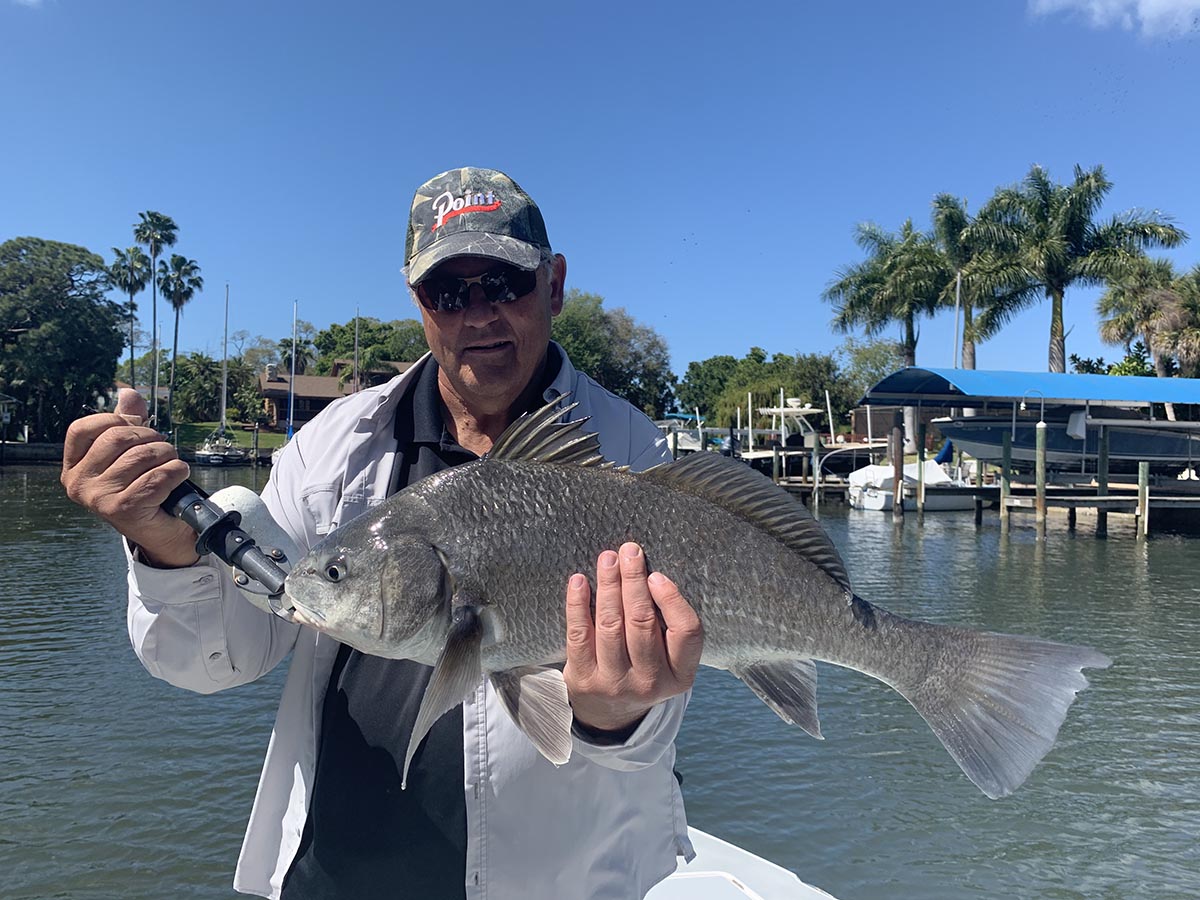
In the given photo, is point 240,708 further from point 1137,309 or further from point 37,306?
point 37,306

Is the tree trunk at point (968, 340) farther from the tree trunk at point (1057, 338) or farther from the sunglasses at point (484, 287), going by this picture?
the sunglasses at point (484, 287)

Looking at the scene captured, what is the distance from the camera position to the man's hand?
2.15 metres

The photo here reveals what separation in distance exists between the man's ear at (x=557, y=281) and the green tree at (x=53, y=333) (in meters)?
62.4

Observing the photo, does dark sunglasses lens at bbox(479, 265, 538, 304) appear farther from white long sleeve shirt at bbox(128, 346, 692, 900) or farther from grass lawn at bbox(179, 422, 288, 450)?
grass lawn at bbox(179, 422, 288, 450)

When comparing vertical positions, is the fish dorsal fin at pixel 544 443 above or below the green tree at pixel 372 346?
below

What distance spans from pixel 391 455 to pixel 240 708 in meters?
10.2

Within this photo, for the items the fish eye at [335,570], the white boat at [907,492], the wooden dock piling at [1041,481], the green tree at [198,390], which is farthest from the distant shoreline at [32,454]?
the fish eye at [335,570]

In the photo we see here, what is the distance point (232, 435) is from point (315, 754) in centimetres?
6598

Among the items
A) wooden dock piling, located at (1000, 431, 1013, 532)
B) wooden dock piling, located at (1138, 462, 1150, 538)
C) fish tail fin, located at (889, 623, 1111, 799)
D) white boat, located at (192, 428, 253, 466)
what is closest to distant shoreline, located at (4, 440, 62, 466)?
white boat, located at (192, 428, 253, 466)

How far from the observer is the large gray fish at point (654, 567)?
221cm

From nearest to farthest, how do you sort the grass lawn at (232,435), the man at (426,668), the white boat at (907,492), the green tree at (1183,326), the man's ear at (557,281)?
the man at (426,668)
the man's ear at (557,281)
the white boat at (907,492)
the green tree at (1183,326)
the grass lawn at (232,435)

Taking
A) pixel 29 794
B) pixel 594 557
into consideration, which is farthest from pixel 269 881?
pixel 29 794

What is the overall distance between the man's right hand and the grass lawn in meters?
63.9

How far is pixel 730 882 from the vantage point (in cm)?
472
